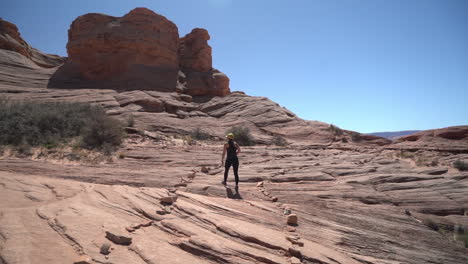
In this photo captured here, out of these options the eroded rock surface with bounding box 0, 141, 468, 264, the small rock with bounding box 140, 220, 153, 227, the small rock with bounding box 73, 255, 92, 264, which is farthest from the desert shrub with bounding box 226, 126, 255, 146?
the small rock with bounding box 73, 255, 92, 264

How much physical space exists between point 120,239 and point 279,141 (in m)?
19.7

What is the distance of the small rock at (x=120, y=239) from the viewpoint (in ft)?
12.8

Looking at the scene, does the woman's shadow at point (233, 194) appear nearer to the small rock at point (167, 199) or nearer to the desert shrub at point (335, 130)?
the small rock at point (167, 199)

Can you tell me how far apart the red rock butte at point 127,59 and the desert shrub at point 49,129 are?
1814 centimetres

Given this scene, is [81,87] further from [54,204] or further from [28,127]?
[54,204]

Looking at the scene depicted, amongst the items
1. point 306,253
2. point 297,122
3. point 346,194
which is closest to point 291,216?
point 306,253

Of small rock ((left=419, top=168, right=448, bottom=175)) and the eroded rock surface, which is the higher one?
small rock ((left=419, top=168, right=448, bottom=175))

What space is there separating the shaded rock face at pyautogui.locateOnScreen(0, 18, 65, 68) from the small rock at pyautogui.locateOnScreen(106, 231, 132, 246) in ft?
149

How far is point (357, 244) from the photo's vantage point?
18.9ft

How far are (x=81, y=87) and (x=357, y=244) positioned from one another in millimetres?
36124

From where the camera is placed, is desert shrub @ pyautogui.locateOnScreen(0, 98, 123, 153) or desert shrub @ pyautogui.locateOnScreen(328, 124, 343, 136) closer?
desert shrub @ pyautogui.locateOnScreen(0, 98, 123, 153)

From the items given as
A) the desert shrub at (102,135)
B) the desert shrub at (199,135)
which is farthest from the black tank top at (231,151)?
the desert shrub at (199,135)

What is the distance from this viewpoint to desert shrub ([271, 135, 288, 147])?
22230mm

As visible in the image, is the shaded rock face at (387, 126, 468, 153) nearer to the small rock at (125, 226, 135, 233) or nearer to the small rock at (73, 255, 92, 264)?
the small rock at (125, 226, 135, 233)
